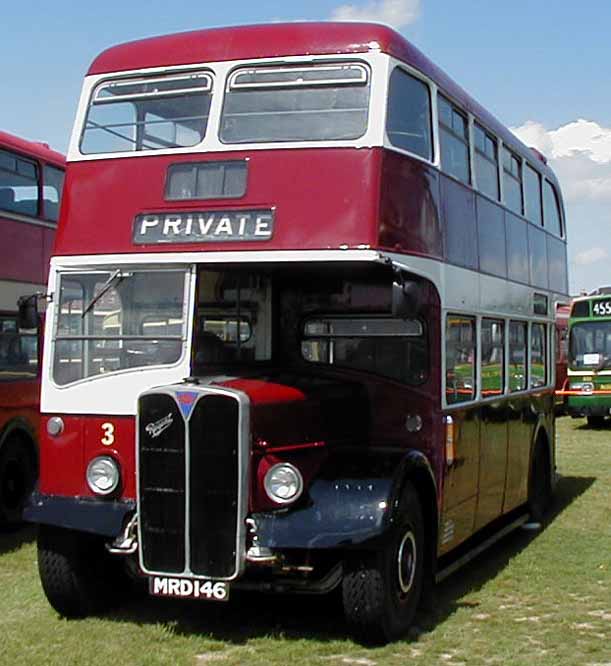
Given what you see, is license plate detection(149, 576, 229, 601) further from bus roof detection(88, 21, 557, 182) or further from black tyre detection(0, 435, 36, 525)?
black tyre detection(0, 435, 36, 525)

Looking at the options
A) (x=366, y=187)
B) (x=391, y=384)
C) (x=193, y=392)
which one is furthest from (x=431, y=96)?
(x=193, y=392)

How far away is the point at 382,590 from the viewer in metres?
6.71

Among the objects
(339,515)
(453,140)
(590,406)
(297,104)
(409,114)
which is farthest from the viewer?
(590,406)

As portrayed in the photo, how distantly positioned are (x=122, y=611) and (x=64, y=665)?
125 cm

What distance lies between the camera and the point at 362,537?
255 inches

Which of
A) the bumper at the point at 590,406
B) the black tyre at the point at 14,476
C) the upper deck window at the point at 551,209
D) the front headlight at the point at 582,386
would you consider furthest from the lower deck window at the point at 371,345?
the front headlight at the point at 582,386

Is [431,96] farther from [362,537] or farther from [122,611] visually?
[122,611]

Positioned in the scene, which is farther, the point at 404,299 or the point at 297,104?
the point at 297,104

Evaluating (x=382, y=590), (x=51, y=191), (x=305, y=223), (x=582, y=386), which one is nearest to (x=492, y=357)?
(x=305, y=223)

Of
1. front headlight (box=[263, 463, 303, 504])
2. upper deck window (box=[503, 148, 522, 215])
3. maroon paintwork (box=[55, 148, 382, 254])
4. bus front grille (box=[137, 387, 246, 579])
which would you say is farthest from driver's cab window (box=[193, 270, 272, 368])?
upper deck window (box=[503, 148, 522, 215])

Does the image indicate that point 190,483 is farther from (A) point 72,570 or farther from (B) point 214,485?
(A) point 72,570

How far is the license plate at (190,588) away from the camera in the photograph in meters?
6.64

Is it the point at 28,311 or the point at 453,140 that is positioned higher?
the point at 453,140

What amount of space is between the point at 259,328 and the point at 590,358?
16498mm
